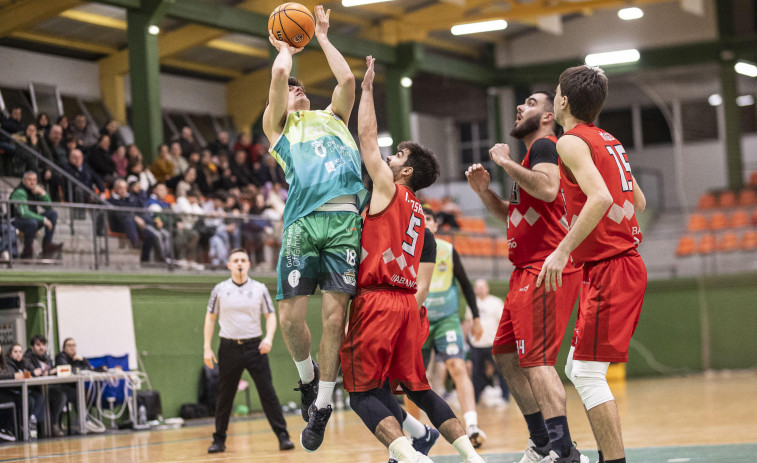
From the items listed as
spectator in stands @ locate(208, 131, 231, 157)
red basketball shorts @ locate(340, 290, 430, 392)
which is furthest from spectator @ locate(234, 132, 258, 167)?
red basketball shorts @ locate(340, 290, 430, 392)

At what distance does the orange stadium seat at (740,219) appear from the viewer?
25.6 metres

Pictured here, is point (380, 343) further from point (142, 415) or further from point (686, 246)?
point (686, 246)

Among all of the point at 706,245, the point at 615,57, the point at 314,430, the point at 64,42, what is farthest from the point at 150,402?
the point at 615,57

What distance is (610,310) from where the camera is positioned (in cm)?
524

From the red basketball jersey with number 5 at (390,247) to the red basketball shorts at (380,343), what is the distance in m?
0.09

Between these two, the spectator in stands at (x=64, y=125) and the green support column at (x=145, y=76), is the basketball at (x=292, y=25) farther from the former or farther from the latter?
the green support column at (x=145, y=76)

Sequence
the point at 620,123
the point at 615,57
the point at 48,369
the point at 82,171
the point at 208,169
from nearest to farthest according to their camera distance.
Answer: the point at 48,369 < the point at 82,171 < the point at 208,169 < the point at 615,57 < the point at 620,123

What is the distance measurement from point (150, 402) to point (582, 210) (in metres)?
10.9

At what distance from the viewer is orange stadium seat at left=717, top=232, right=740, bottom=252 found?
25.0 meters

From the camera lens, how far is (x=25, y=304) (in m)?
13.8

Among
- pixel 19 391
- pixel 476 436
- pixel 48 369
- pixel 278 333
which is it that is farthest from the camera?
pixel 278 333

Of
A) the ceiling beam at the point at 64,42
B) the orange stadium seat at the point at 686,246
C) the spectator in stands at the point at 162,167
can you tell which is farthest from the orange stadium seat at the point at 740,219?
the ceiling beam at the point at 64,42

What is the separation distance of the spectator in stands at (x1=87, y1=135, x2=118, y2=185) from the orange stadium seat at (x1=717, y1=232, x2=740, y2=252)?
16.1 meters

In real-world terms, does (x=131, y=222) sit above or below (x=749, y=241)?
above
